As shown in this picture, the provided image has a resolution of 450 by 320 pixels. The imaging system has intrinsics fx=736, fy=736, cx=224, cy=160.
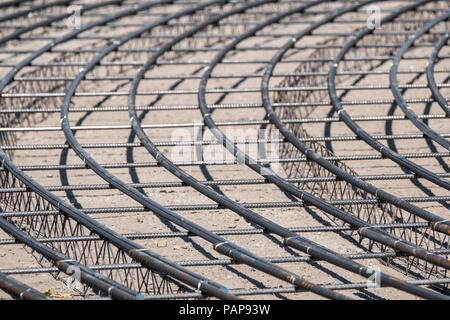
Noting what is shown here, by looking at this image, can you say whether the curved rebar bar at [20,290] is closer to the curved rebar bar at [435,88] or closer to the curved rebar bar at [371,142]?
the curved rebar bar at [371,142]

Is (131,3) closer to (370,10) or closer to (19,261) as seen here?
(370,10)

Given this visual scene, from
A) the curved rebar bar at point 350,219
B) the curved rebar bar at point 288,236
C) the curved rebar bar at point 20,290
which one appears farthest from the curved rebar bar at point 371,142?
the curved rebar bar at point 20,290

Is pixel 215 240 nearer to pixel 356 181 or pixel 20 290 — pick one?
pixel 20 290

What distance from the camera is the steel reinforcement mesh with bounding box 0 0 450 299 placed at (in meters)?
14.9

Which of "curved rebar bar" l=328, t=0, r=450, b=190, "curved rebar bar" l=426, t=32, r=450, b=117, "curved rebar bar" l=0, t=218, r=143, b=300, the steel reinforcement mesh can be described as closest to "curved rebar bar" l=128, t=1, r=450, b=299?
the steel reinforcement mesh

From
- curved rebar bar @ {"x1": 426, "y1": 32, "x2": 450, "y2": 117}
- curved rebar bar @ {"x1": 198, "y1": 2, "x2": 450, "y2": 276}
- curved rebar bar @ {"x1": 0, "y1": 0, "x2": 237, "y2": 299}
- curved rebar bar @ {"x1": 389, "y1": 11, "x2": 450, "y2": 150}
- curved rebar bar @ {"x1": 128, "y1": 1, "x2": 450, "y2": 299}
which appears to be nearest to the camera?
curved rebar bar @ {"x1": 0, "y1": 0, "x2": 237, "y2": 299}

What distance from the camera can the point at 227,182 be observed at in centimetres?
1877

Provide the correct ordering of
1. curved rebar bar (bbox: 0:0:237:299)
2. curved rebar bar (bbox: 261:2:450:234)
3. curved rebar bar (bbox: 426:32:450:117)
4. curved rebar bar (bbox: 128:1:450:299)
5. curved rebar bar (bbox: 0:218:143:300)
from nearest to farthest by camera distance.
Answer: curved rebar bar (bbox: 0:218:143:300) < curved rebar bar (bbox: 0:0:237:299) < curved rebar bar (bbox: 128:1:450:299) < curved rebar bar (bbox: 261:2:450:234) < curved rebar bar (bbox: 426:32:450:117)

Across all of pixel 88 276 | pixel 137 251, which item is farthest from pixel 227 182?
pixel 88 276

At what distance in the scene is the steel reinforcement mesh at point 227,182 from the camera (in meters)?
14.9

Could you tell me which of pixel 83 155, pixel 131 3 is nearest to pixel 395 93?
pixel 83 155

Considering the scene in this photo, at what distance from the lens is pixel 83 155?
18.8 metres

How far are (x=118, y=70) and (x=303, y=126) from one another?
947 cm

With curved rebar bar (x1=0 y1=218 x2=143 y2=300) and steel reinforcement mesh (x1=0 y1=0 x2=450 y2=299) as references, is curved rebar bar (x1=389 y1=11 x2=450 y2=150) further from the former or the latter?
curved rebar bar (x1=0 y1=218 x2=143 y2=300)
